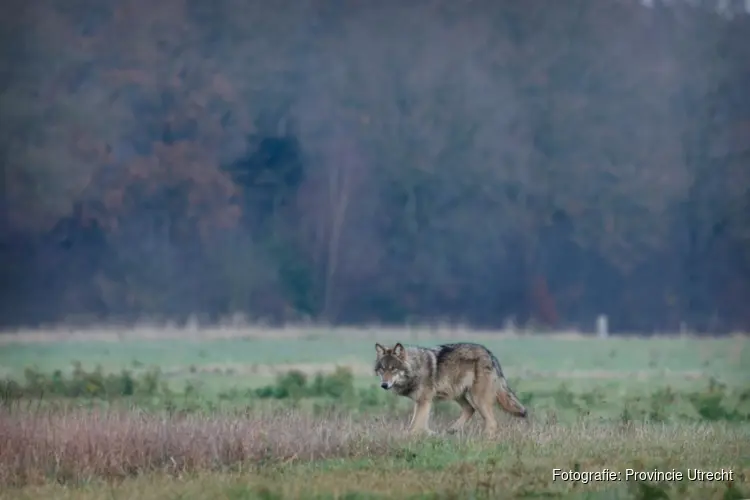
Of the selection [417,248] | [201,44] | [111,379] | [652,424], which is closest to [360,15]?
[201,44]

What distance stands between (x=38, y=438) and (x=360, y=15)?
17.1ft

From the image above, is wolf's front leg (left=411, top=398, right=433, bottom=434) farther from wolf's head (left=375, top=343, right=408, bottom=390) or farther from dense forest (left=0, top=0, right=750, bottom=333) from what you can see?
dense forest (left=0, top=0, right=750, bottom=333)

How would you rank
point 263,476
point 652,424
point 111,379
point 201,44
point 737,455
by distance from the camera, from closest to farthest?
point 263,476 < point 737,455 < point 652,424 < point 111,379 < point 201,44

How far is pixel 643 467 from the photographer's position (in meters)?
7.10

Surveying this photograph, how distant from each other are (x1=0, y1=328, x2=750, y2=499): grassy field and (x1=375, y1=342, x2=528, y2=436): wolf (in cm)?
23

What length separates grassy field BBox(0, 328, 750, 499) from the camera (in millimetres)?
6824

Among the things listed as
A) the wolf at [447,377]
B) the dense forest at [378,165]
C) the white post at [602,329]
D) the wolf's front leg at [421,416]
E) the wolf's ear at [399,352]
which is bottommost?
the wolf's front leg at [421,416]

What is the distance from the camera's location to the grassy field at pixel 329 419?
269 inches

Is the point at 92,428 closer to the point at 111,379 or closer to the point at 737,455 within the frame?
the point at 111,379

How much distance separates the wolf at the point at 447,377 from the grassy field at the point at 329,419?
0.76 feet

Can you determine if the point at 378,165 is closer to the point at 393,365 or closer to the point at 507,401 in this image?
the point at 393,365

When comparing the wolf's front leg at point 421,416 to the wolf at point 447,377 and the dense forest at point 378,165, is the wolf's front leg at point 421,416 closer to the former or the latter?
the wolf at point 447,377

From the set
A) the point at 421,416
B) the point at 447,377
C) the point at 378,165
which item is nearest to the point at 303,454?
the point at 421,416

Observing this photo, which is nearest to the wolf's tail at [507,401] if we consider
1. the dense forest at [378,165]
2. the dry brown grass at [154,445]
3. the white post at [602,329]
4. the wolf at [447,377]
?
the wolf at [447,377]
